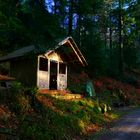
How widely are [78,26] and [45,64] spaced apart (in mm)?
16152

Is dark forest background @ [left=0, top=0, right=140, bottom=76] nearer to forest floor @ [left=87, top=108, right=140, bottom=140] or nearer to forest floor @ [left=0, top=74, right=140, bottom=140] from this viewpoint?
forest floor @ [left=0, top=74, right=140, bottom=140]

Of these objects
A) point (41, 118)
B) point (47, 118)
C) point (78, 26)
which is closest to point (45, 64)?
point (47, 118)

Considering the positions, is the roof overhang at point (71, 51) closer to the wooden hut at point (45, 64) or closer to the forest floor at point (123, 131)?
the wooden hut at point (45, 64)

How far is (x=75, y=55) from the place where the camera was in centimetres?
2759

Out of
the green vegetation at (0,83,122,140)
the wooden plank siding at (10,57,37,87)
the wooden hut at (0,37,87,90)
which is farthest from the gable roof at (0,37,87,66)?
the green vegetation at (0,83,122,140)

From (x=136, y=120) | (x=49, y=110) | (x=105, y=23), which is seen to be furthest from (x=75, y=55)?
(x=105, y=23)

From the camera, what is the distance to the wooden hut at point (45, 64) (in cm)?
2430

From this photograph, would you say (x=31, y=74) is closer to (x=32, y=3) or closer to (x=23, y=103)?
(x=23, y=103)

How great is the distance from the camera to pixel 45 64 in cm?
2797

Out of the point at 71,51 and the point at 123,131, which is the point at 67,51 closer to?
the point at 71,51

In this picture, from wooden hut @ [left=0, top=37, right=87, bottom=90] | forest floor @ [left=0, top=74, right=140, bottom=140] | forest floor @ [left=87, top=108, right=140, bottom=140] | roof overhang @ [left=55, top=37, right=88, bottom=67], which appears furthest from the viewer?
roof overhang @ [left=55, top=37, right=88, bottom=67]

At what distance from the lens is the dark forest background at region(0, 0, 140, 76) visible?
11641 millimetres

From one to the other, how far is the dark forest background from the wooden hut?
55.8 inches

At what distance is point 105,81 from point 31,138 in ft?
88.6
